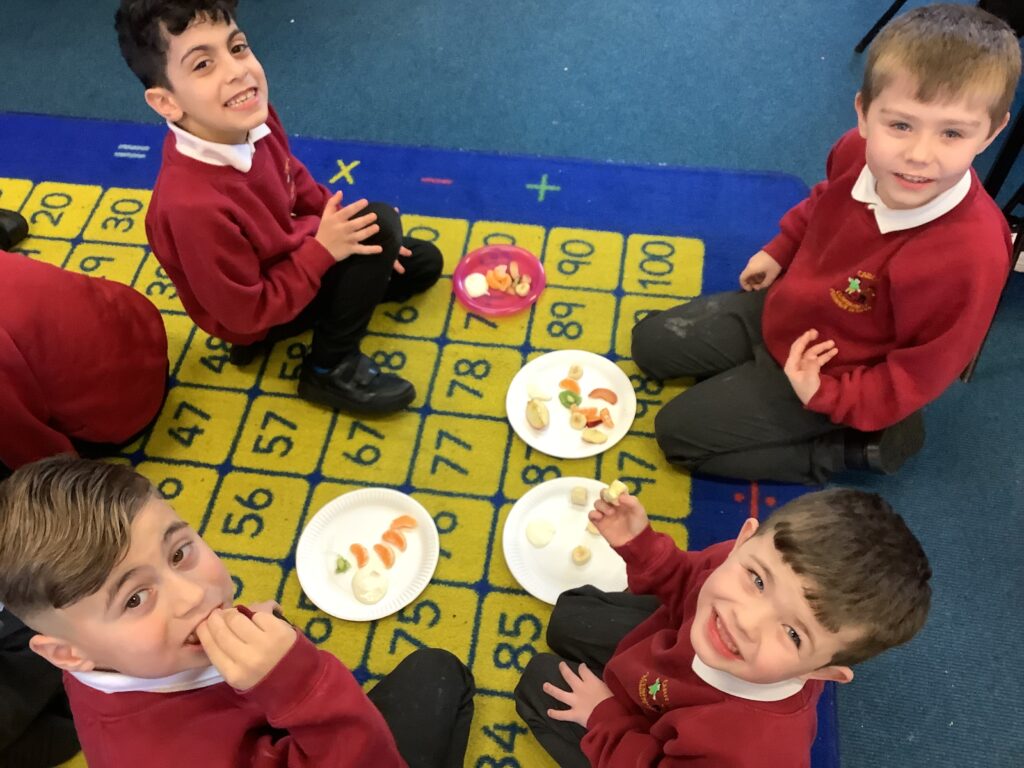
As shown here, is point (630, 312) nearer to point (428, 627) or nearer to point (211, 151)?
point (428, 627)

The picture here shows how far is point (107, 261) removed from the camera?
1943mm

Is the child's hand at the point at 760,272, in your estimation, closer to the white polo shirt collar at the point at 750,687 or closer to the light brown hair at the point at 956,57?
the light brown hair at the point at 956,57

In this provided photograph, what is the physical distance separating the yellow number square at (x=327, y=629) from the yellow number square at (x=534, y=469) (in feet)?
1.24

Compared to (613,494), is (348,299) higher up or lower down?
lower down

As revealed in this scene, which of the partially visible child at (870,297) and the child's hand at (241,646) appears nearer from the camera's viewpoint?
the child's hand at (241,646)

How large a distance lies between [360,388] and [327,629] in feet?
1.57

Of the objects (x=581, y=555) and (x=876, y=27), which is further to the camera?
(x=876, y=27)

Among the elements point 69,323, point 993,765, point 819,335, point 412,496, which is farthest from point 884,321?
point 69,323

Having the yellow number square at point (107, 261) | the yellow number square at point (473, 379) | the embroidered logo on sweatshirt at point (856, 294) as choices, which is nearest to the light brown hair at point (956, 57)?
the embroidered logo on sweatshirt at point (856, 294)

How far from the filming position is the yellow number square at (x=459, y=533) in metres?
1.50

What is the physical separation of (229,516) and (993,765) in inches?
55.5

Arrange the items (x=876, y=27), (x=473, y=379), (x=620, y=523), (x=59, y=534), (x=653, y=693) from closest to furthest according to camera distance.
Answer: (x=59, y=534) < (x=653, y=693) < (x=620, y=523) < (x=473, y=379) < (x=876, y=27)

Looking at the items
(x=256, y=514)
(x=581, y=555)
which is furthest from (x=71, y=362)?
(x=581, y=555)

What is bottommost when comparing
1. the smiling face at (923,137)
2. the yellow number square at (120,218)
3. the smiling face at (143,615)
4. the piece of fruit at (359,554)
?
the piece of fruit at (359,554)
